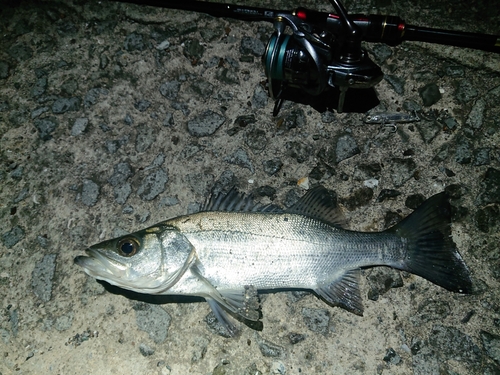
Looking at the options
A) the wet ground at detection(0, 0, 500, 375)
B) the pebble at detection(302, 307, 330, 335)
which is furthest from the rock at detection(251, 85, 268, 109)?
the pebble at detection(302, 307, 330, 335)

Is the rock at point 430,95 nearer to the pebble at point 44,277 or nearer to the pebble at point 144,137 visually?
the pebble at point 144,137

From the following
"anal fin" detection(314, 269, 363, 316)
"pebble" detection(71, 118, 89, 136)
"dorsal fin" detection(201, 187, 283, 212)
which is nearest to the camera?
"anal fin" detection(314, 269, 363, 316)

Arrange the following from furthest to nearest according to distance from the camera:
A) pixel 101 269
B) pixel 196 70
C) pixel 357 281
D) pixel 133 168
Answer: pixel 196 70
pixel 133 168
pixel 357 281
pixel 101 269

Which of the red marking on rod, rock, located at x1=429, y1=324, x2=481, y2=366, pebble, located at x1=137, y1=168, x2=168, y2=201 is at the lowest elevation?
rock, located at x1=429, y1=324, x2=481, y2=366

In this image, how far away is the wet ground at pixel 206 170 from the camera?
9.07 feet

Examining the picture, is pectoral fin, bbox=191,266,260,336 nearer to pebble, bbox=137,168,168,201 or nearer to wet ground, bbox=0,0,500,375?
wet ground, bbox=0,0,500,375

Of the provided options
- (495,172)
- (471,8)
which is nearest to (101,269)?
(495,172)

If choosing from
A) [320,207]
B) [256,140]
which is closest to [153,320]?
[320,207]

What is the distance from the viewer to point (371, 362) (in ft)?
8.83

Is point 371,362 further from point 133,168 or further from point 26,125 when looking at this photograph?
point 26,125

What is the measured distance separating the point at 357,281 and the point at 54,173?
2.64m

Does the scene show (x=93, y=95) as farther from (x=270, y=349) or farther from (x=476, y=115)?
(x=476, y=115)

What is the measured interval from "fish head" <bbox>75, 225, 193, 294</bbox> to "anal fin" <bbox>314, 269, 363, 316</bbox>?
1002 mm

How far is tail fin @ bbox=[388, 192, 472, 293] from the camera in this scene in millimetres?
2678
